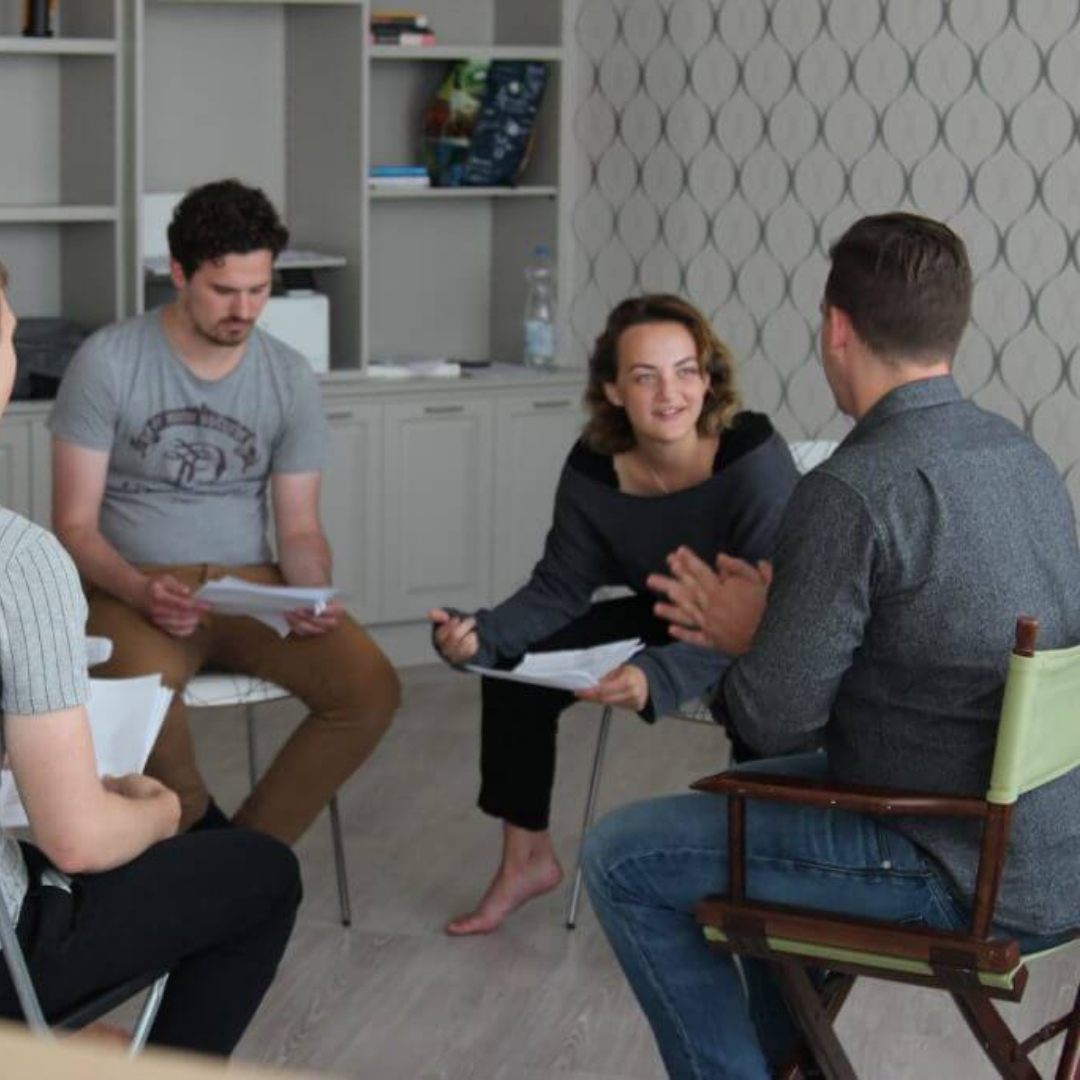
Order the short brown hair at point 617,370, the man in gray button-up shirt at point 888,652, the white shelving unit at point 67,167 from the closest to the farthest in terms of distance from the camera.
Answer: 1. the man in gray button-up shirt at point 888,652
2. the short brown hair at point 617,370
3. the white shelving unit at point 67,167

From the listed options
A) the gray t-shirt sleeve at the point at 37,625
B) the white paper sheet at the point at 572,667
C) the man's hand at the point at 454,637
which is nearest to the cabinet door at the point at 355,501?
the man's hand at the point at 454,637

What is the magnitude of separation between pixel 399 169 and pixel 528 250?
0.52 m

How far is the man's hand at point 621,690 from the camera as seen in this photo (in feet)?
9.50

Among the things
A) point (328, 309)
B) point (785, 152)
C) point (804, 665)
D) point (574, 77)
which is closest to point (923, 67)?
point (785, 152)

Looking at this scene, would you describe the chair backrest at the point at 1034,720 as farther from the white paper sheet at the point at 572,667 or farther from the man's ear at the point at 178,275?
the man's ear at the point at 178,275

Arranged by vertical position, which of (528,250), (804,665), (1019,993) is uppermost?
(528,250)

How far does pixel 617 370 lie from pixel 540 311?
2.40 m

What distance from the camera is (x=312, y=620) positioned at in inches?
136

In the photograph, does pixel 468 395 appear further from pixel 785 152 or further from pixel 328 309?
pixel 785 152

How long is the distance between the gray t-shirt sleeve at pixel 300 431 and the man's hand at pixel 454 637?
58 centimetres

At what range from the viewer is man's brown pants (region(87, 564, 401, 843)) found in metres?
3.45

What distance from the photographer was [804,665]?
2.21 m

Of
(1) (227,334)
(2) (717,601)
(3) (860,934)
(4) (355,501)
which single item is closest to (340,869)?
(1) (227,334)

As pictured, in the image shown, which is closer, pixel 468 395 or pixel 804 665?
pixel 804 665
